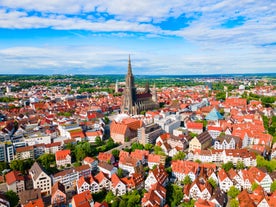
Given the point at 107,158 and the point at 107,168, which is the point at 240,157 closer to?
the point at 107,168

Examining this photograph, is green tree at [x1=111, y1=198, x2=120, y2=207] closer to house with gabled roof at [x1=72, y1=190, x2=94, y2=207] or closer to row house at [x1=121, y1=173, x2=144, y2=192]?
house with gabled roof at [x1=72, y1=190, x2=94, y2=207]

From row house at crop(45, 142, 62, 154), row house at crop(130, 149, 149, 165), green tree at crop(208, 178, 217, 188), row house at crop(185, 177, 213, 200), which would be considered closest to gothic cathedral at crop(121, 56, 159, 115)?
row house at crop(45, 142, 62, 154)

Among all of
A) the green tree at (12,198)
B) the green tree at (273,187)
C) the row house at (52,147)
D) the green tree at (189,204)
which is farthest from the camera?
the row house at (52,147)

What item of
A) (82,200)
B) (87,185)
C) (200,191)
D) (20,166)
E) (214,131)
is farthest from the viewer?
(214,131)

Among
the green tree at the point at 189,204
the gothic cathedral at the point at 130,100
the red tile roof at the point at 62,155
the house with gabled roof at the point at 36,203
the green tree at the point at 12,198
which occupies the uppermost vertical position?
the gothic cathedral at the point at 130,100

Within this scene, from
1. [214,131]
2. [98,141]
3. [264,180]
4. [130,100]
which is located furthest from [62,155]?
[130,100]

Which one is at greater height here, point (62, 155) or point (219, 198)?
point (62, 155)

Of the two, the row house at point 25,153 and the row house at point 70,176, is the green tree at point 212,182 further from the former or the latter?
the row house at point 25,153

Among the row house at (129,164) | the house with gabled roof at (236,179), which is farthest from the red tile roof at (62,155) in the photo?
the house with gabled roof at (236,179)
